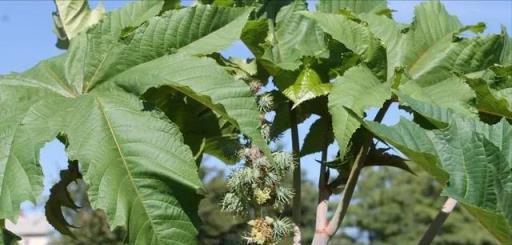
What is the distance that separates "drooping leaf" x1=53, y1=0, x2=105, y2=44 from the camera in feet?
7.51

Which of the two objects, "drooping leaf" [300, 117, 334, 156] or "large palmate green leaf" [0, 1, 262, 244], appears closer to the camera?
"large palmate green leaf" [0, 1, 262, 244]

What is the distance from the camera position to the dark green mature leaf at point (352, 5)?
2.05 meters

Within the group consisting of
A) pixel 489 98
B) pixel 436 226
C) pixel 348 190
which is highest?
pixel 489 98

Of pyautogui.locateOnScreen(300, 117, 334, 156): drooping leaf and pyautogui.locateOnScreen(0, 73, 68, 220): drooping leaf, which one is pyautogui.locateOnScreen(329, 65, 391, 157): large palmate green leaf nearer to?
pyautogui.locateOnScreen(300, 117, 334, 156): drooping leaf

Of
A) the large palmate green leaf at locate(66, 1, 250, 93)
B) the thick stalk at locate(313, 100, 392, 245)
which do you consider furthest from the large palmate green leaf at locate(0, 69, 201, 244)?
the thick stalk at locate(313, 100, 392, 245)

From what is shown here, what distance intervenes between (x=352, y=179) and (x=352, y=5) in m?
0.48

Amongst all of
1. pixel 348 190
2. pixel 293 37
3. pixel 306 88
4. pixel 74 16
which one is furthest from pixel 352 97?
pixel 74 16

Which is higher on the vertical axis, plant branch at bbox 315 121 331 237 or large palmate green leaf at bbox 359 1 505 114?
large palmate green leaf at bbox 359 1 505 114

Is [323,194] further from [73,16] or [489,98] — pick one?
[73,16]

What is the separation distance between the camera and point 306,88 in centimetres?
181

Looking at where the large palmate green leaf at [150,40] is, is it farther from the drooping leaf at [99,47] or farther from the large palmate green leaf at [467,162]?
the large palmate green leaf at [467,162]

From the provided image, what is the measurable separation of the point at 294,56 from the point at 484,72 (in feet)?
1.39

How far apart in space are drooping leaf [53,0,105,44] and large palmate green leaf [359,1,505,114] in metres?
0.78

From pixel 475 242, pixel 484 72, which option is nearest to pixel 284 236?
pixel 484 72
